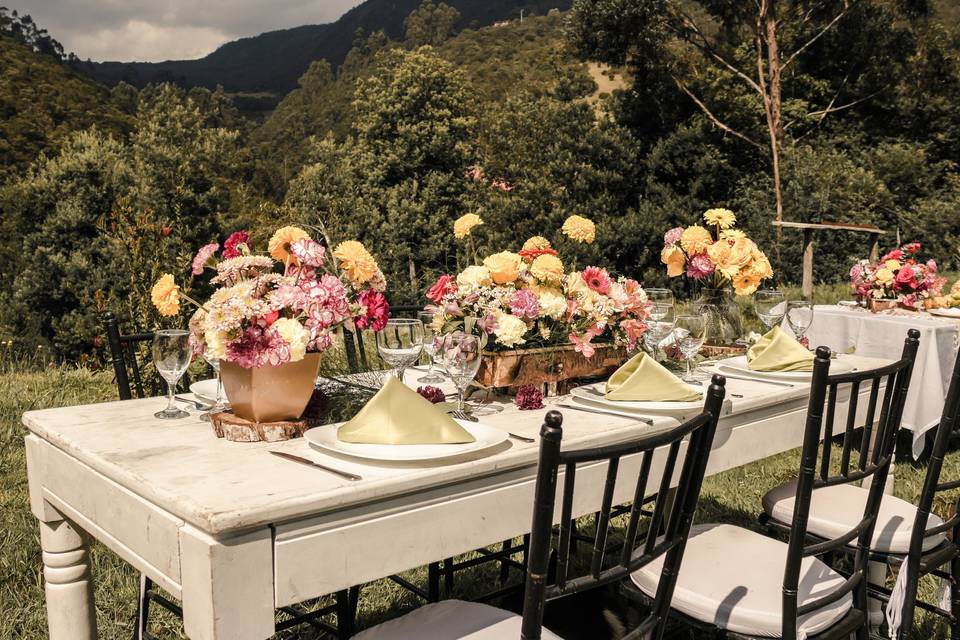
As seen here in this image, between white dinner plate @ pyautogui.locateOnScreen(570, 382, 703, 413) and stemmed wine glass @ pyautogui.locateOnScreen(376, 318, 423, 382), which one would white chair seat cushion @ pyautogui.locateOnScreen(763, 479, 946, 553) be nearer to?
white dinner plate @ pyautogui.locateOnScreen(570, 382, 703, 413)

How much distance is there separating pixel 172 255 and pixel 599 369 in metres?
20.0

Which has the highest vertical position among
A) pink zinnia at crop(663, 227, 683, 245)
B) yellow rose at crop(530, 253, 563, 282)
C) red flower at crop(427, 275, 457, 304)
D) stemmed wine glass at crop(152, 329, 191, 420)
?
pink zinnia at crop(663, 227, 683, 245)

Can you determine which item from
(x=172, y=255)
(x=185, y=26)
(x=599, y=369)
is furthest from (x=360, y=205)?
(x=185, y=26)

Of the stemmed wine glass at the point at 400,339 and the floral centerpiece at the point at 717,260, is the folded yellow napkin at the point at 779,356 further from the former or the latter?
the stemmed wine glass at the point at 400,339

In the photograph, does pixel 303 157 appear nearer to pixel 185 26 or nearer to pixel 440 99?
pixel 440 99

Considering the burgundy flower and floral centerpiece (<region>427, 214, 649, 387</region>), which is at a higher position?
floral centerpiece (<region>427, 214, 649, 387</region>)

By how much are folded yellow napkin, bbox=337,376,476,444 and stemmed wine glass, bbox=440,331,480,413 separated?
21 cm

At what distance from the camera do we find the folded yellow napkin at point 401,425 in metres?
1.73

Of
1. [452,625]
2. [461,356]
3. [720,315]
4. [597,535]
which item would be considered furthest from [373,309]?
[720,315]

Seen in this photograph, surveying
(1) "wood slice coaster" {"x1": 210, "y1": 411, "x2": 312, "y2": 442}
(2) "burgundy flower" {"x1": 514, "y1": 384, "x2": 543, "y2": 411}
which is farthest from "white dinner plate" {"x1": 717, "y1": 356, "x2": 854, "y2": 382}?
(1) "wood slice coaster" {"x1": 210, "y1": 411, "x2": 312, "y2": 442}

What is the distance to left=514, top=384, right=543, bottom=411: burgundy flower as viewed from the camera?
2.19 meters

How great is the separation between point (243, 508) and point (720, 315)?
7.46ft

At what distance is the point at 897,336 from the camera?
15.3ft

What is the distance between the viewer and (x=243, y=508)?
4.40ft
